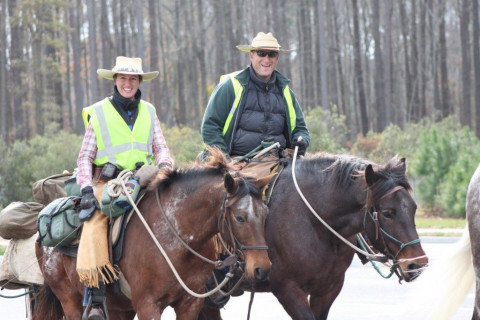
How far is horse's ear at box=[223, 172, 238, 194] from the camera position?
5586mm

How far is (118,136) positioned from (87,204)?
25.3 inches

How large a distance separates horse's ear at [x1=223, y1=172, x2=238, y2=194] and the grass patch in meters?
14.1

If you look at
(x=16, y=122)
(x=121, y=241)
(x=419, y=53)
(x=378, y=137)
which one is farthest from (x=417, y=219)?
(x=419, y=53)

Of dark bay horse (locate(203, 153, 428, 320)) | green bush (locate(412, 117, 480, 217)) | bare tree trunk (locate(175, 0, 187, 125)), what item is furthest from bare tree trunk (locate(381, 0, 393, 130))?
dark bay horse (locate(203, 153, 428, 320))

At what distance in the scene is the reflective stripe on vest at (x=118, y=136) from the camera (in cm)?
658

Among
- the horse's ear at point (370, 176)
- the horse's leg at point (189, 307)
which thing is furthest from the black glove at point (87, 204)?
the horse's ear at point (370, 176)

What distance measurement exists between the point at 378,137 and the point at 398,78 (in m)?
25.0

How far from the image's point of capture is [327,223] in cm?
679

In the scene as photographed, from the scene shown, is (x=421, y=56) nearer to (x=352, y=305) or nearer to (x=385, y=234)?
(x=352, y=305)

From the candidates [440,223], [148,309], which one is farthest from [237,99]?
[440,223]

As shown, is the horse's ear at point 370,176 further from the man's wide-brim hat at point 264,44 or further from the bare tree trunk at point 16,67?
the bare tree trunk at point 16,67

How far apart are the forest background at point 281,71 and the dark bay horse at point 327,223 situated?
8020 mm

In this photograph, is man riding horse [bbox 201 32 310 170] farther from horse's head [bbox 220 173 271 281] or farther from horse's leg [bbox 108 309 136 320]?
horse's head [bbox 220 173 271 281]

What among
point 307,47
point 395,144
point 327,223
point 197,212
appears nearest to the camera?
point 197,212
